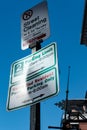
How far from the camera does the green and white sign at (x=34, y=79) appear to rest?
4.68 metres

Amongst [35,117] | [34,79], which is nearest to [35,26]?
[34,79]

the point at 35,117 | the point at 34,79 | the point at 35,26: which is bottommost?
the point at 35,117

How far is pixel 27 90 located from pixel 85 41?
3738cm

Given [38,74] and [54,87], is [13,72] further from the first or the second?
[54,87]

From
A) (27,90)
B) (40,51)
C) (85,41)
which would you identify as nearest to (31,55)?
(40,51)

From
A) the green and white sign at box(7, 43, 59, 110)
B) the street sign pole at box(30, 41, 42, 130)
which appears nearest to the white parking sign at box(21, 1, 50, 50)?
the green and white sign at box(7, 43, 59, 110)

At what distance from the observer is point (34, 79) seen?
493 centimetres

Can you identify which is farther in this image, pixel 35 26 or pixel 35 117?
pixel 35 26

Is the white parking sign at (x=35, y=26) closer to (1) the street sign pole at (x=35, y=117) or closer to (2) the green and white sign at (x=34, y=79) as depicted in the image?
(2) the green and white sign at (x=34, y=79)

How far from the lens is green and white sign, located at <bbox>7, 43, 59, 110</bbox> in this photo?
4.68m

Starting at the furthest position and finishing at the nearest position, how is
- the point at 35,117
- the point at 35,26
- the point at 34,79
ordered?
the point at 35,26 < the point at 34,79 < the point at 35,117

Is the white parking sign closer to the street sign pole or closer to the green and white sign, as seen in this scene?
the green and white sign

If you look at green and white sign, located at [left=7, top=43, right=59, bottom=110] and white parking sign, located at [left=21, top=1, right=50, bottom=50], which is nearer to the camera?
green and white sign, located at [left=7, top=43, right=59, bottom=110]

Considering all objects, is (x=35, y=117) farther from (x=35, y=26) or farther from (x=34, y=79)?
(x=35, y=26)
